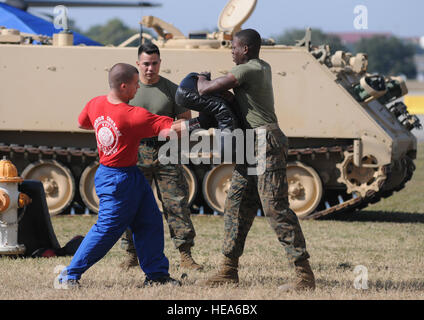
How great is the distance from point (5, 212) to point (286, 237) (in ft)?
10.5

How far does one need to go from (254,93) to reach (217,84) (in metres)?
0.31

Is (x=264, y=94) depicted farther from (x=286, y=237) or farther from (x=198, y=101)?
(x=286, y=237)

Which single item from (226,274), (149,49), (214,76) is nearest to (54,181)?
(214,76)

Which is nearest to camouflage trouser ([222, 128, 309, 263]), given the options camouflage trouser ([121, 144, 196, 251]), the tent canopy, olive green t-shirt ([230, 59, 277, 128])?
olive green t-shirt ([230, 59, 277, 128])

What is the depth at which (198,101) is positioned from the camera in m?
6.69

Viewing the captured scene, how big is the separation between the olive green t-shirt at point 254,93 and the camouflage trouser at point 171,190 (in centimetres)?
149

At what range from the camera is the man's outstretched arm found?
6.63 metres

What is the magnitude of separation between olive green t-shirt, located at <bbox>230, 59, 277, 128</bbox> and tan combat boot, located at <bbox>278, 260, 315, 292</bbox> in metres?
1.11

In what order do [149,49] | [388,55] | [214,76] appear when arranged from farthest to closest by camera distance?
[388,55]
[214,76]
[149,49]

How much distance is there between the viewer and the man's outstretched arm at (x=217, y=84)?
21.8ft

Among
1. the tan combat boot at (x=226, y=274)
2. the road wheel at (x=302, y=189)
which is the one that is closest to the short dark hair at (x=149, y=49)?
the tan combat boot at (x=226, y=274)

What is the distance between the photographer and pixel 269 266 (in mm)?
8703

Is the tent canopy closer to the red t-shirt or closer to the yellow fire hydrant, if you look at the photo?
the yellow fire hydrant

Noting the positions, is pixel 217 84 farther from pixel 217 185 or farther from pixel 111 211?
pixel 217 185
